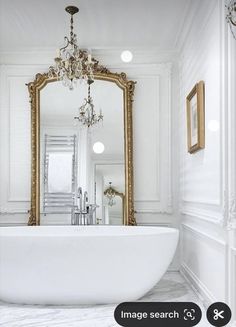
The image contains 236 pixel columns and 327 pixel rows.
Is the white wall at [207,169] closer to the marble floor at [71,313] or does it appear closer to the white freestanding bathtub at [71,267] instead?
the marble floor at [71,313]

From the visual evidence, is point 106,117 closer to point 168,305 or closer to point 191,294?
point 191,294

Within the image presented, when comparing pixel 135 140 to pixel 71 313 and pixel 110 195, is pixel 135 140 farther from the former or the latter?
pixel 71 313

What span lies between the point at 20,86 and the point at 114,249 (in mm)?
1237

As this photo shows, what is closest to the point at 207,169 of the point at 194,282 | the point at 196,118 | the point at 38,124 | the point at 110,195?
the point at 196,118

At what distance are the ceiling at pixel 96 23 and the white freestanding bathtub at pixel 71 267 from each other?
3.19 feet

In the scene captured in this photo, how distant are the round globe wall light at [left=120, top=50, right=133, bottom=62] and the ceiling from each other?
0.06 metres

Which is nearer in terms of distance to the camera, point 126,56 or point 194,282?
point 194,282

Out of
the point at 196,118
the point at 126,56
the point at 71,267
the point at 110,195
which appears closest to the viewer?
the point at 71,267

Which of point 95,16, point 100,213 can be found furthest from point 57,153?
point 95,16

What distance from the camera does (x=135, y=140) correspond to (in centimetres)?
241

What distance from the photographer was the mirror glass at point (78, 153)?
2.14 m

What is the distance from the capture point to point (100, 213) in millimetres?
2051
